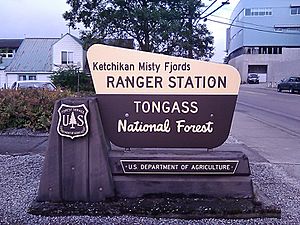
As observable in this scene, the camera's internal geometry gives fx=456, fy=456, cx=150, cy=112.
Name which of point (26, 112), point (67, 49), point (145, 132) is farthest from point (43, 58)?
point (145, 132)

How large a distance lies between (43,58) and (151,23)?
71.2 ft

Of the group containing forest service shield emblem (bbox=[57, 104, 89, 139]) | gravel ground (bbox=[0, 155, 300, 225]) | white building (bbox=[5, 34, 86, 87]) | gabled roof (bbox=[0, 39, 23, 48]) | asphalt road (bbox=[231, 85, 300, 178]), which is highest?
gabled roof (bbox=[0, 39, 23, 48])

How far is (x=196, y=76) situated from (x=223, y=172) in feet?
3.80

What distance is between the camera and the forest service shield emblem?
5203 mm

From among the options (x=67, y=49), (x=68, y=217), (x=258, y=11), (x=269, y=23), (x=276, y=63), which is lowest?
(x=68, y=217)

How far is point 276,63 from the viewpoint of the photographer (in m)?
79.2

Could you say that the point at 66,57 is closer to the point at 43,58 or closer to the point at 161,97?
the point at 43,58

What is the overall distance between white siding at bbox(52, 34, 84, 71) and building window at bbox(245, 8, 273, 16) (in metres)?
49.7

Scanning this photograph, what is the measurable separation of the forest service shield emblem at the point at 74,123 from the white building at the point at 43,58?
40629 millimetres

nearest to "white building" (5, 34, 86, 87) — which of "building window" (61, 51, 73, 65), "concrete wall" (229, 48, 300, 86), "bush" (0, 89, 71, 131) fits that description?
"building window" (61, 51, 73, 65)

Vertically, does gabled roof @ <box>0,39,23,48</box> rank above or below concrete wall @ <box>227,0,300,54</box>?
below

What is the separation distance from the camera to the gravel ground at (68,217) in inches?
193

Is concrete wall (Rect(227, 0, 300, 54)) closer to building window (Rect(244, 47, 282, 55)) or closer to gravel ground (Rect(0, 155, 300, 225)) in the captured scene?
building window (Rect(244, 47, 282, 55))

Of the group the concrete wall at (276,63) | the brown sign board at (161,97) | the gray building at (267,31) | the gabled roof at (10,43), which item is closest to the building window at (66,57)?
the gabled roof at (10,43)
